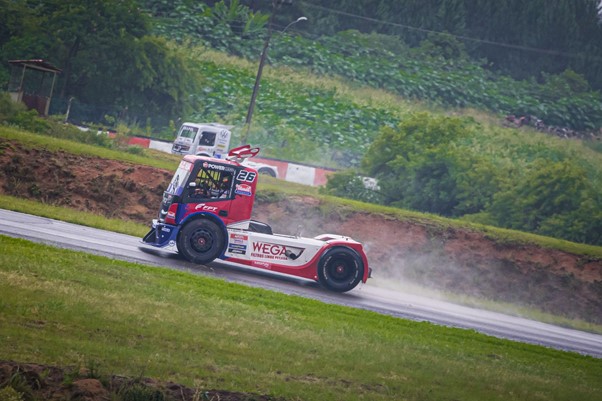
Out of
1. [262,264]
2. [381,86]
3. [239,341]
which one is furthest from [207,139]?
[239,341]

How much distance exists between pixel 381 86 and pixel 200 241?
4496cm

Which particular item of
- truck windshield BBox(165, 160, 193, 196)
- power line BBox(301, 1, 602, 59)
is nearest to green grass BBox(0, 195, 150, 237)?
truck windshield BBox(165, 160, 193, 196)

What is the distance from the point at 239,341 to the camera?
11234mm

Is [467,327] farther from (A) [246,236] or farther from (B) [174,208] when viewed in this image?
(B) [174,208]

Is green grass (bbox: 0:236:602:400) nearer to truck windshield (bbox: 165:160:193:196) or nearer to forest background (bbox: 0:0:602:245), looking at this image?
truck windshield (bbox: 165:160:193:196)

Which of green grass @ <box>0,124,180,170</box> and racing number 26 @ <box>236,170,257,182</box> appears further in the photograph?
green grass @ <box>0,124,180,170</box>

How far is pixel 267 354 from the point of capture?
1089 cm

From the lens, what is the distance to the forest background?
34125 millimetres

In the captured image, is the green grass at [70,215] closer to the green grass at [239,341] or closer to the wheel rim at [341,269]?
the wheel rim at [341,269]

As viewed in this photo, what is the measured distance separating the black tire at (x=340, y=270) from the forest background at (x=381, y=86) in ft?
46.6

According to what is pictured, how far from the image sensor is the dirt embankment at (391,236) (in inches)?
1003

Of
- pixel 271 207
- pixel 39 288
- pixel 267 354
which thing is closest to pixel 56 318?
pixel 39 288

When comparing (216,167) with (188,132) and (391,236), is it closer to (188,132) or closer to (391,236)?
(391,236)

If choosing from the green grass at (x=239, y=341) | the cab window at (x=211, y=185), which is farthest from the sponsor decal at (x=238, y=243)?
the green grass at (x=239, y=341)
